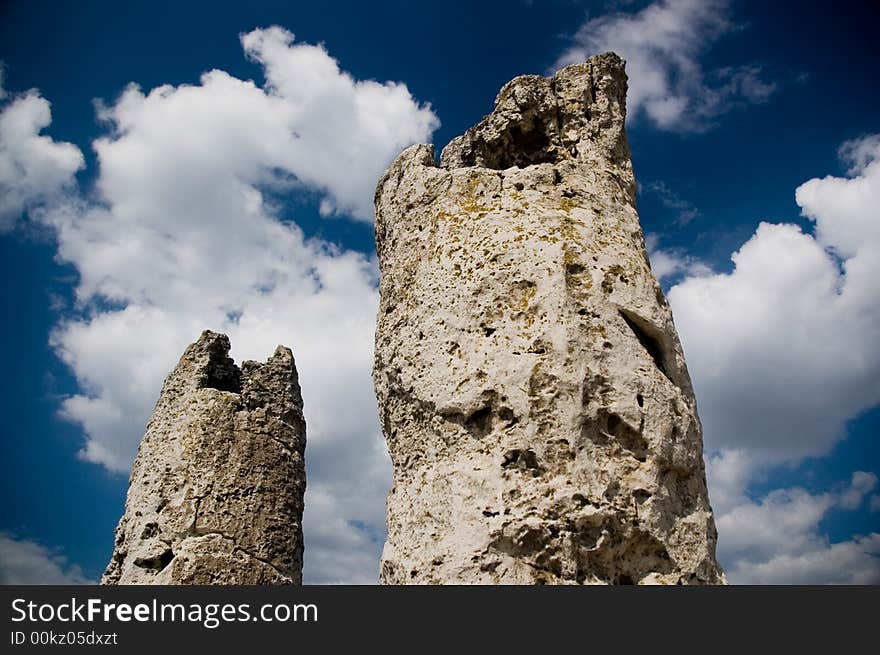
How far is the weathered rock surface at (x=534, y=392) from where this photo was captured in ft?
18.1

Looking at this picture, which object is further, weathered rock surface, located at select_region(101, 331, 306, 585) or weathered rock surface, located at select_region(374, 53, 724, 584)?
weathered rock surface, located at select_region(101, 331, 306, 585)

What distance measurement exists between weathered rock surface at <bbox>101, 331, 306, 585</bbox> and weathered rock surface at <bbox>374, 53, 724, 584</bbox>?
507 cm

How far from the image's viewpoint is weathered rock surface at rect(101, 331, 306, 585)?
35.2 feet

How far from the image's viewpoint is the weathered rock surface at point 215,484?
10.7m

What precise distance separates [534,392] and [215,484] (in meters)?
6.76

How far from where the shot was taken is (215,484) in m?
11.2

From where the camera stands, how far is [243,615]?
5270mm

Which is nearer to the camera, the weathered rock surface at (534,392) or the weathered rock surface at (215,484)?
the weathered rock surface at (534,392)

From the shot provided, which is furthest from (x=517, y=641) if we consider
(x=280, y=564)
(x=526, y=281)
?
(x=280, y=564)

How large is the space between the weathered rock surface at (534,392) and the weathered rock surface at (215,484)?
16.6 feet

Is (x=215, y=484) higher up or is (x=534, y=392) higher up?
(x=215, y=484)

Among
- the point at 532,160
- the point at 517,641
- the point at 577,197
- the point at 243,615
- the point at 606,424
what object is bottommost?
the point at 517,641

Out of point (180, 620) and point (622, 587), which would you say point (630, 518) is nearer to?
point (622, 587)

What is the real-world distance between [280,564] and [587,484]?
6904 mm
